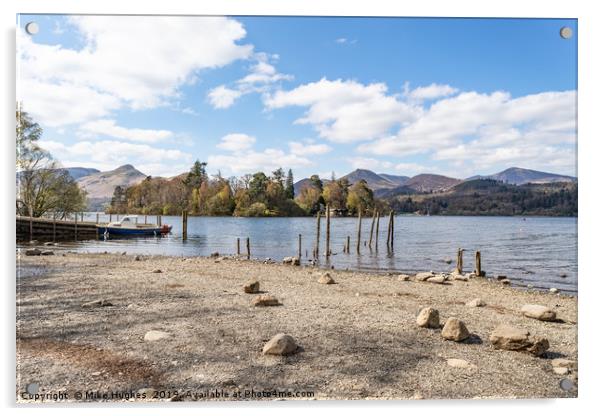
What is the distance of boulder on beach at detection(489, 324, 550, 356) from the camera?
310 centimetres

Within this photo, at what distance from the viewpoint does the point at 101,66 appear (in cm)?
353

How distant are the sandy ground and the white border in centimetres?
19

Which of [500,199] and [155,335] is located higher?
[500,199]

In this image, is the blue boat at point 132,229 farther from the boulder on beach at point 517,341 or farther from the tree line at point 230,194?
the boulder on beach at point 517,341

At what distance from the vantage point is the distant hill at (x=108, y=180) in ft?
12.8

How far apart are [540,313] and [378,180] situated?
228cm

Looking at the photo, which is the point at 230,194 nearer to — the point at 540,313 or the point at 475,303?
the point at 475,303

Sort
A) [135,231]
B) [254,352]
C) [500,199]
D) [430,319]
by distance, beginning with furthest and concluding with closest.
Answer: [135,231] < [500,199] < [430,319] < [254,352]

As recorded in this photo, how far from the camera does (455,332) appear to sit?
337cm

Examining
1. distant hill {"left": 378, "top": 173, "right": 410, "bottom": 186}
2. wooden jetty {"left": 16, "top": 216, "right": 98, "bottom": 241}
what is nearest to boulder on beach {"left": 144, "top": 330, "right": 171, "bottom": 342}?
wooden jetty {"left": 16, "top": 216, "right": 98, "bottom": 241}

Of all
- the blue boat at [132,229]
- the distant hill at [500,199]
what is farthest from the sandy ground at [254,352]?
the blue boat at [132,229]

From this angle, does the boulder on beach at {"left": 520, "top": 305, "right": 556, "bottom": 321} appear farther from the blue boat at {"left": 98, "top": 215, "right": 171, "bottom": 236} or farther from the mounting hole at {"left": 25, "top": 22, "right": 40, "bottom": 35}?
the blue boat at {"left": 98, "top": 215, "right": 171, "bottom": 236}

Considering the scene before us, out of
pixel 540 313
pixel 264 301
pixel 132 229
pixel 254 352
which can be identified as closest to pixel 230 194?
pixel 264 301

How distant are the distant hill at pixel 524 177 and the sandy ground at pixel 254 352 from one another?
1380mm
